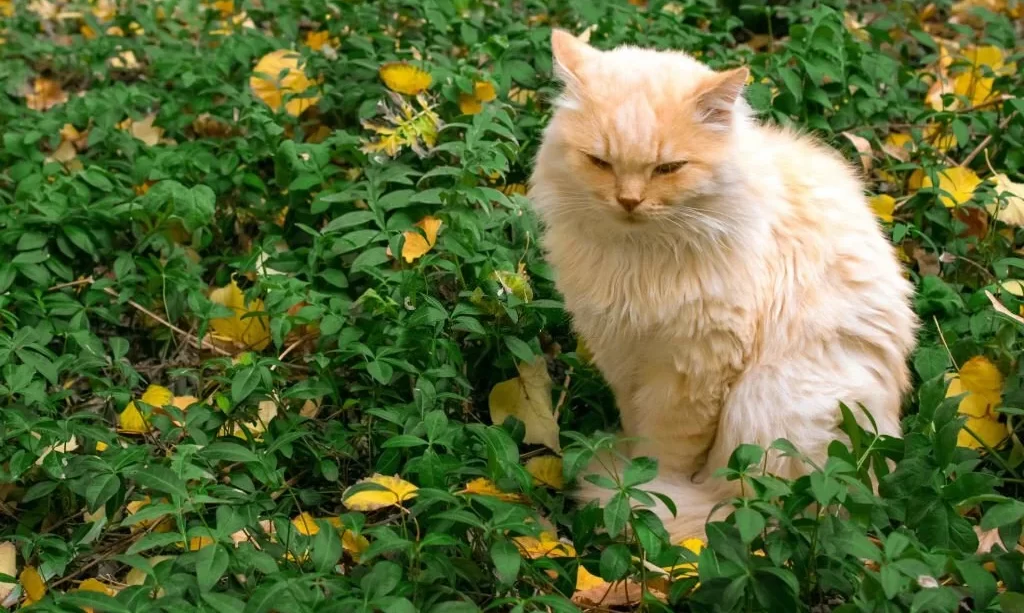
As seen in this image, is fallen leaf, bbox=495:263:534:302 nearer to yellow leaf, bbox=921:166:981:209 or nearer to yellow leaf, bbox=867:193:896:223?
yellow leaf, bbox=867:193:896:223

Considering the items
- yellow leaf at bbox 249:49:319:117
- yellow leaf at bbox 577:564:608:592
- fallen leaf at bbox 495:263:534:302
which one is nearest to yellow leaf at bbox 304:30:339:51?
yellow leaf at bbox 249:49:319:117

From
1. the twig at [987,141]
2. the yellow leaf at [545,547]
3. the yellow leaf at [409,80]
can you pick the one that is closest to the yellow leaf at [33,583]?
the yellow leaf at [545,547]

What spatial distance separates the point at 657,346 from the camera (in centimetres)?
284

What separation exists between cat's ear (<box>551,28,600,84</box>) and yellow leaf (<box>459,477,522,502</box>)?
3.48 ft

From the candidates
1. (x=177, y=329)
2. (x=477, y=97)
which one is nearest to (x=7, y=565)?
(x=177, y=329)

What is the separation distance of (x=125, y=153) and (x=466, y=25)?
1.46m

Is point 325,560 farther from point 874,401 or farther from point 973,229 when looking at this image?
point 973,229

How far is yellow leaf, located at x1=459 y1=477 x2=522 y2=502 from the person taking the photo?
2650mm

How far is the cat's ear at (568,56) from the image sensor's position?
8.94 ft

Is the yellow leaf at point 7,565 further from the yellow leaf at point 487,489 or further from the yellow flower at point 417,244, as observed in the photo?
the yellow flower at point 417,244

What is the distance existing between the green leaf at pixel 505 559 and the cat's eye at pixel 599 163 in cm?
98

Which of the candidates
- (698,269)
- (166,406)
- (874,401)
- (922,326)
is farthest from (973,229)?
(166,406)

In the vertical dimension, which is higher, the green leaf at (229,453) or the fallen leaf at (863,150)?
the fallen leaf at (863,150)

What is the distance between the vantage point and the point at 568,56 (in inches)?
109
